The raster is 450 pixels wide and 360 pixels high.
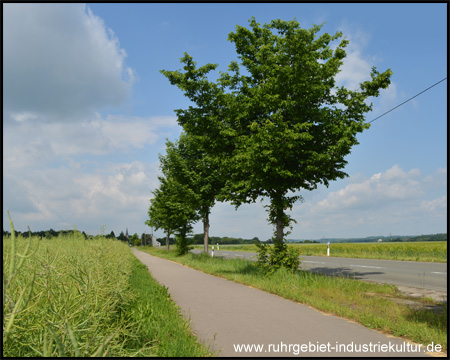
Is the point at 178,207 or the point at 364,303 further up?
the point at 178,207

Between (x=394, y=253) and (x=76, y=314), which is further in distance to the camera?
(x=394, y=253)

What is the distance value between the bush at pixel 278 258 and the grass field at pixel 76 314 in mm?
4647

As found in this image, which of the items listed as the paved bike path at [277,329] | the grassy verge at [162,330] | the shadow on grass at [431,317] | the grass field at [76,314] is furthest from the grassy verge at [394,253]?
the grass field at [76,314]

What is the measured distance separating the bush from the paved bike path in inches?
127

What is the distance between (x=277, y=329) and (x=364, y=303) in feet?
9.08

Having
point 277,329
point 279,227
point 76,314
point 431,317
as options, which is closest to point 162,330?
point 277,329

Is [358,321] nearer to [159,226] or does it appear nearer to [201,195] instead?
[201,195]

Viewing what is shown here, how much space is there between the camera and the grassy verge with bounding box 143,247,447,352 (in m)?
5.50

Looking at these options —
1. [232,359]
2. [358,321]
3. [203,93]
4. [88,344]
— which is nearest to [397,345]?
[358,321]

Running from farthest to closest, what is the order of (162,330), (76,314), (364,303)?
(364,303)
(162,330)
(76,314)

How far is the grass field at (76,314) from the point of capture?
87.4 inches

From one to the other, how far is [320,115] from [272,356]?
9.05 meters

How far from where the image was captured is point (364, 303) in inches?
297

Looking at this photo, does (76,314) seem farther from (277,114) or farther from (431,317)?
(277,114)
